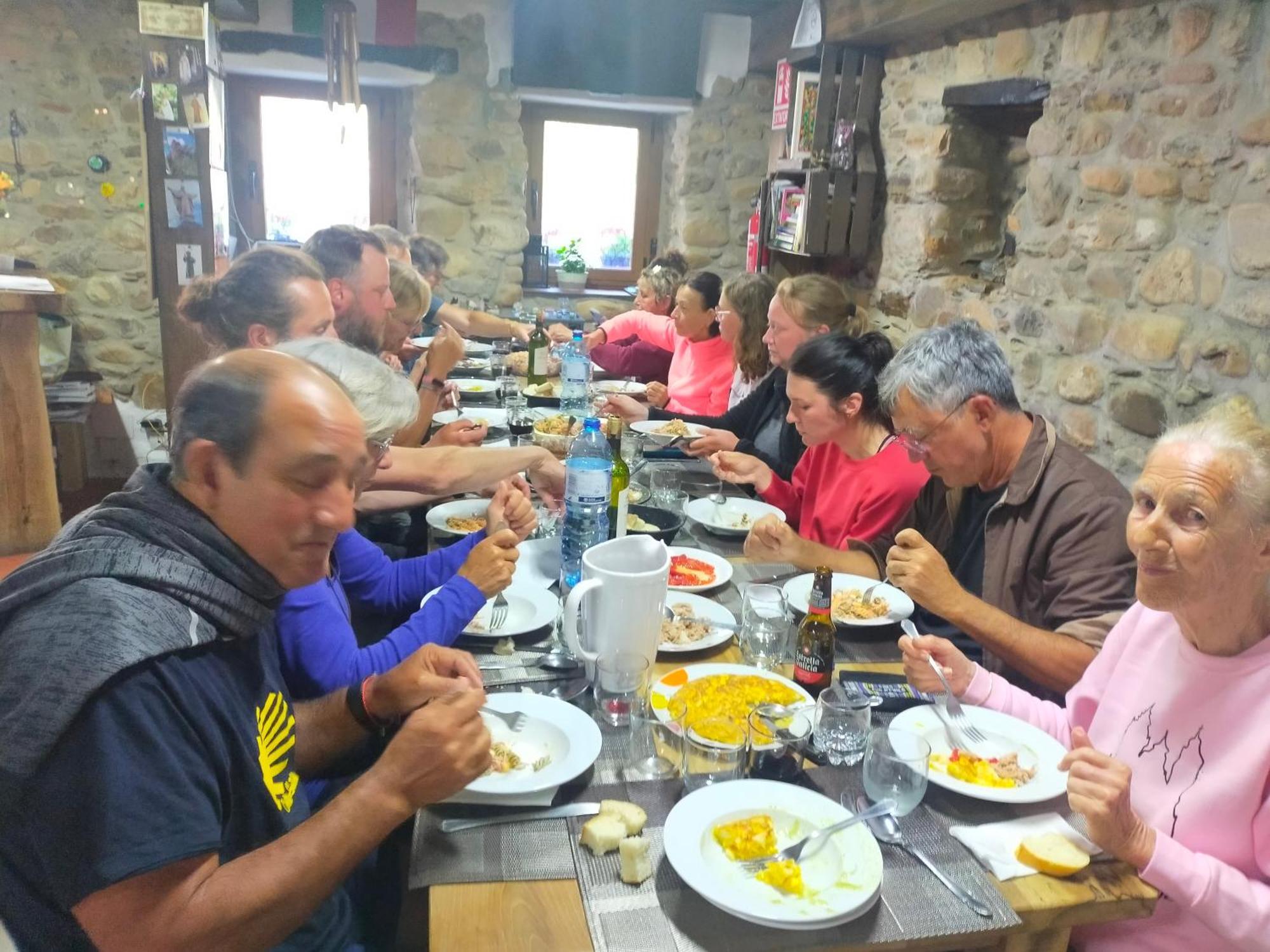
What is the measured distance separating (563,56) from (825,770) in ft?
16.2

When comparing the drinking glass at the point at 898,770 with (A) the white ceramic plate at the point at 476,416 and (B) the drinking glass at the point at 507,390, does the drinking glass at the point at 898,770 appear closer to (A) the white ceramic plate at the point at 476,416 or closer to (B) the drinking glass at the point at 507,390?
(A) the white ceramic plate at the point at 476,416

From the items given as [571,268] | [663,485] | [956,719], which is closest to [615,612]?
[956,719]

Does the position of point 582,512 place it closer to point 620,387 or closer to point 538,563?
point 538,563

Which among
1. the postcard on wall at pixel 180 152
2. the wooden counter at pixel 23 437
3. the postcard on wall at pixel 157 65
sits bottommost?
the wooden counter at pixel 23 437

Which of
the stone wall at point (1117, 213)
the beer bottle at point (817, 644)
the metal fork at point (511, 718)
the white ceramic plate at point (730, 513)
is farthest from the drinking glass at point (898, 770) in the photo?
the stone wall at point (1117, 213)

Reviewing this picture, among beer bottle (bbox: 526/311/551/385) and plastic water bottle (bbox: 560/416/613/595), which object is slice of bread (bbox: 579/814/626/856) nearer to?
plastic water bottle (bbox: 560/416/613/595)

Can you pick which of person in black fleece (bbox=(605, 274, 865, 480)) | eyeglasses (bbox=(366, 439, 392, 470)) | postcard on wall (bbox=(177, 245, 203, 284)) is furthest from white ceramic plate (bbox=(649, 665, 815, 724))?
postcard on wall (bbox=(177, 245, 203, 284))

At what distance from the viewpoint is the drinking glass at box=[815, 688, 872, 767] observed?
126cm

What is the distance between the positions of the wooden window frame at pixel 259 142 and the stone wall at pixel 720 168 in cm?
176

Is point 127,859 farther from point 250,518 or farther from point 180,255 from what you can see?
point 180,255

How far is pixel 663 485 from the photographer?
8.12 ft

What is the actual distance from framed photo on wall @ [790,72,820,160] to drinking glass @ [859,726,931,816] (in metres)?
3.67

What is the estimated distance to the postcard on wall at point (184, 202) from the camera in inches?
146

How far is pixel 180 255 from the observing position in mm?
3781
